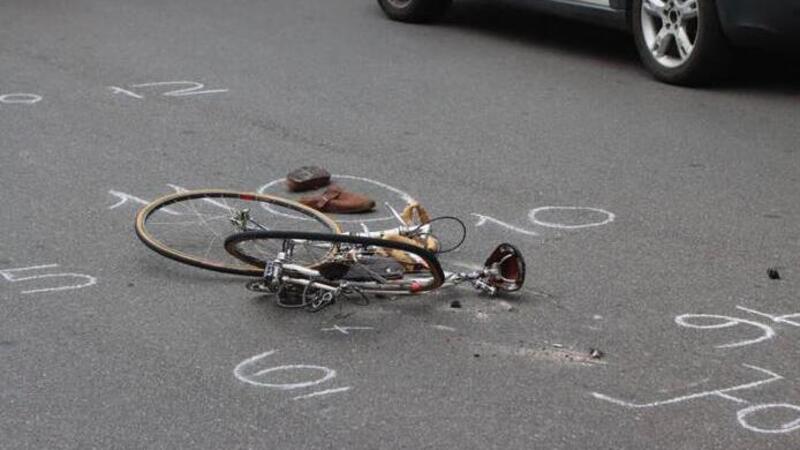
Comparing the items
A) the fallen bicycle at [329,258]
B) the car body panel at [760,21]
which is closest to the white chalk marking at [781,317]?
the fallen bicycle at [329,258]

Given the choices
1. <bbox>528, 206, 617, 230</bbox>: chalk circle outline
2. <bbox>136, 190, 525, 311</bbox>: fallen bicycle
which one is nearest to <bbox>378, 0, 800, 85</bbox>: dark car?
<bbox>528, 206, 617, 230</bbox>: chalk circle outline

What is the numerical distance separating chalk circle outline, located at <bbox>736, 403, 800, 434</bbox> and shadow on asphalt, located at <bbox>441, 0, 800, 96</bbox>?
507 centimetres

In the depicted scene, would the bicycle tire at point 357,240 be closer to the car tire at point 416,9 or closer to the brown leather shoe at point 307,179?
the brown leather shoe at point 307,179

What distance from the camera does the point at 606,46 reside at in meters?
11.6

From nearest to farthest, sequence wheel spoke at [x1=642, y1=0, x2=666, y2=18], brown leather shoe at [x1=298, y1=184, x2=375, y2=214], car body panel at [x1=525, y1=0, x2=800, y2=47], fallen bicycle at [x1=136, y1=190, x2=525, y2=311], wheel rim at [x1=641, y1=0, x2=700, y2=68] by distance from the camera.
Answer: fallen bicycle at [x1=136, y1=190, x2=525, y2=311], brown leather shoe at [x1=298, y1=184, x2=375, y2=214], car body panel at [x1=525, y1=0, x2=800, y2=47], wheel rim at [x1=641, y1=0, x2=700, y2=68], wheel spoke at [x1=642, y1=0, x2=666, y2=18]

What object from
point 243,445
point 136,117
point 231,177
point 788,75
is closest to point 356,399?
point 243,445

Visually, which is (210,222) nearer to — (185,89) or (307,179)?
(307,179)

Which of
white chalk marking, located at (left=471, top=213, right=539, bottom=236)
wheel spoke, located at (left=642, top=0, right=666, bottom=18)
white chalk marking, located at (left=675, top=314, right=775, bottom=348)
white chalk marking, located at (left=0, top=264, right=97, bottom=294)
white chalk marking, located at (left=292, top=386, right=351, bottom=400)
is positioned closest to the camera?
white chalk marking, located at (left=292, top=386, right=351, bottom=400)

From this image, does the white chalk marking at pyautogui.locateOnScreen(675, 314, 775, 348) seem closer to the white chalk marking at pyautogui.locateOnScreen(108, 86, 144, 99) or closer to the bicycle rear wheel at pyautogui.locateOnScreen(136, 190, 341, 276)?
the bicycle rear wheel at pyautogui.locateOnScreen(136, 190, 341, 276)

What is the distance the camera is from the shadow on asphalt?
10.3 meters

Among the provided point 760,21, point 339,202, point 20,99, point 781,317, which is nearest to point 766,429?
point 781,317

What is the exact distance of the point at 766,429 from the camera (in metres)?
4.83

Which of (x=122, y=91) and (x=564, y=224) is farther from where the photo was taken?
(x=122, y=91)

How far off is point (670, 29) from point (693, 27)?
0.16 m
